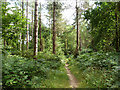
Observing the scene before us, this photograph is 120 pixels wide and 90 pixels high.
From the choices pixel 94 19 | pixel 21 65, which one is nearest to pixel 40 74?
pixel 21 65

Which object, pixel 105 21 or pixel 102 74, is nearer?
pixel 105 21

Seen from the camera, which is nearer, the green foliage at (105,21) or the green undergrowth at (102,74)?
the green foliage at (105,21)

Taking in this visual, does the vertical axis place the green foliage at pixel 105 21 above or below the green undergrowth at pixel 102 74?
above

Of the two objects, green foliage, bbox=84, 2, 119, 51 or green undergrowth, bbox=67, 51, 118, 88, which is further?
green undergrowth, bbox=67, 51, 118, 88

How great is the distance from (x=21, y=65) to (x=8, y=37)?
201 cm

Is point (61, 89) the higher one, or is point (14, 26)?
point (14, 26)

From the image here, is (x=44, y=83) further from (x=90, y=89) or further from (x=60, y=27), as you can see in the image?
(x=60, y=27)

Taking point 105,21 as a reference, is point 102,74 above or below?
below

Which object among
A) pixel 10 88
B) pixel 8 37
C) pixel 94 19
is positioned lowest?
pixel 10 88

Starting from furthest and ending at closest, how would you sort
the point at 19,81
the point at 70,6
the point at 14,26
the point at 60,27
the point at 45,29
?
the point at 45,29
the point at 60,27
the point at 70,6
the point at 19,81
the point at 14,26

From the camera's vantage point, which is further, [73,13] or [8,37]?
[73,13]

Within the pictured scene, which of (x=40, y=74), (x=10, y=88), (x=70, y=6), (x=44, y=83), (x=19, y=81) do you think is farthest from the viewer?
(x=70, y=6)

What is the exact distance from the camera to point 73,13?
14812 millimetres

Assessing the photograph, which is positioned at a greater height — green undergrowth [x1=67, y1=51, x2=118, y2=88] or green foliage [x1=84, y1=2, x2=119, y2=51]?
green foliage [x1=84, y1=2, x2=119, y2=51]
